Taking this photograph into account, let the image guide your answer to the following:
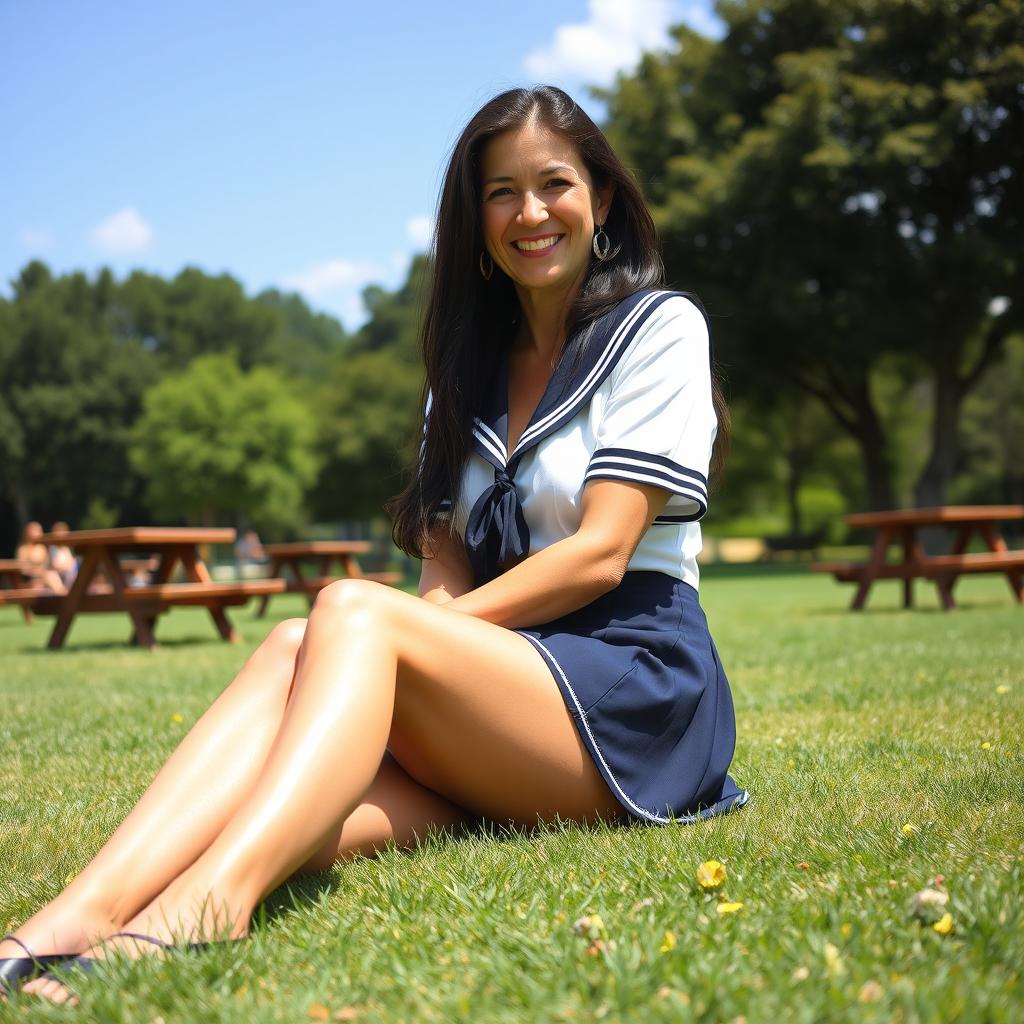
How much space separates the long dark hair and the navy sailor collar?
50mm

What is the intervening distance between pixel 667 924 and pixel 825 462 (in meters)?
46.8

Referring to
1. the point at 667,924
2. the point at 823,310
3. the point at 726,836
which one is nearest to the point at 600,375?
the point at 726,836

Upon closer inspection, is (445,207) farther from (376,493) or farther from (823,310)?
(376,493)

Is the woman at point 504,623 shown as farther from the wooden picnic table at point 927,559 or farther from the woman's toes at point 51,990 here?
the wooden picnic table at point 927,559

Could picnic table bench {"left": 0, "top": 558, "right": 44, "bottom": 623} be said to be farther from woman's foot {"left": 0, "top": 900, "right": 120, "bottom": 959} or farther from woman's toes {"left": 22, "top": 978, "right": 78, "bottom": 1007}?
woman's toes {"left": 22, "top": 978, "right": 78, "bottom": 1007}

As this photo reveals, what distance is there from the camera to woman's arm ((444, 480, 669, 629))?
2.76 m

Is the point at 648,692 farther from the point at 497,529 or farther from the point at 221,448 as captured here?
the point at 221,448

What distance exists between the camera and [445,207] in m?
3.41

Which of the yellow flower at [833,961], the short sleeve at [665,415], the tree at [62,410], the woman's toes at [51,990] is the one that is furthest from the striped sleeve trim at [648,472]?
the tree at [62,410]

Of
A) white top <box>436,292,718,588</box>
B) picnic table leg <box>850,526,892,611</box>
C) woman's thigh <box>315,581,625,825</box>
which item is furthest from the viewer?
picnic table leg <box>850,526,892,611</box>

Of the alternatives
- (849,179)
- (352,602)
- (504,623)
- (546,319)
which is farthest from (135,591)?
(849,179)

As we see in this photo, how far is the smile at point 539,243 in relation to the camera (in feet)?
10.7

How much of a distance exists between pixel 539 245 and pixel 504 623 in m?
1.10

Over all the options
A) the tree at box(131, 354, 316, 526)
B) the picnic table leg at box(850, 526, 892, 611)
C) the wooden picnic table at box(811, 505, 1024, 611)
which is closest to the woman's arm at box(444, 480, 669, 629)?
the wooden picnic table at box(811, 505, 1024, 611)
